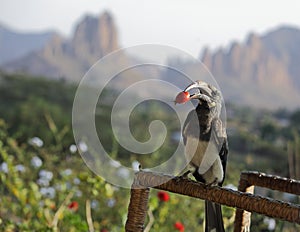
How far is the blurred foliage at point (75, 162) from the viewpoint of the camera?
2100mm

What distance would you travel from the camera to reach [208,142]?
0.94 m

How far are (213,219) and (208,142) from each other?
0.15 m

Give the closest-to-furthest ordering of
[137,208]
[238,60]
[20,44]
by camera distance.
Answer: [137,208]
[238,60]
[20,44]

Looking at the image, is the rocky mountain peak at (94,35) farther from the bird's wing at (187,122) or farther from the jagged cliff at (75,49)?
the bird's wing at (187,122)

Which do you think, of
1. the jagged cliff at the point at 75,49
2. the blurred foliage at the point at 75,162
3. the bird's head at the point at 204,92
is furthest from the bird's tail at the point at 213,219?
the jagged cliff at the point at 75,49

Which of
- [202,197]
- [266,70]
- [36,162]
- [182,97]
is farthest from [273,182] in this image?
[266,70]

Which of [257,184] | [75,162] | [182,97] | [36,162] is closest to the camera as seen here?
[182,97]

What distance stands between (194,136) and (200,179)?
11 centimetres

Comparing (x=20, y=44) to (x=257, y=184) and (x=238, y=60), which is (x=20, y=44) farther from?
(x=257, y=184)

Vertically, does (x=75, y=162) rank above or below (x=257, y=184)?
above

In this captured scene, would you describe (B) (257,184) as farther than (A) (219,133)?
Yes

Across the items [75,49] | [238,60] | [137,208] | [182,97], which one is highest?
[75,49]

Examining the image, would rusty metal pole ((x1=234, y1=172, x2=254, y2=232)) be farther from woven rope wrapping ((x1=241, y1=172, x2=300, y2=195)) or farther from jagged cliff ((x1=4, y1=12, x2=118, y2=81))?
jagged cliff ((x1=4, y1=12, x2=118, y2=81))

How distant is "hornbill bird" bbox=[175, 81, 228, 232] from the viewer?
887 mm
